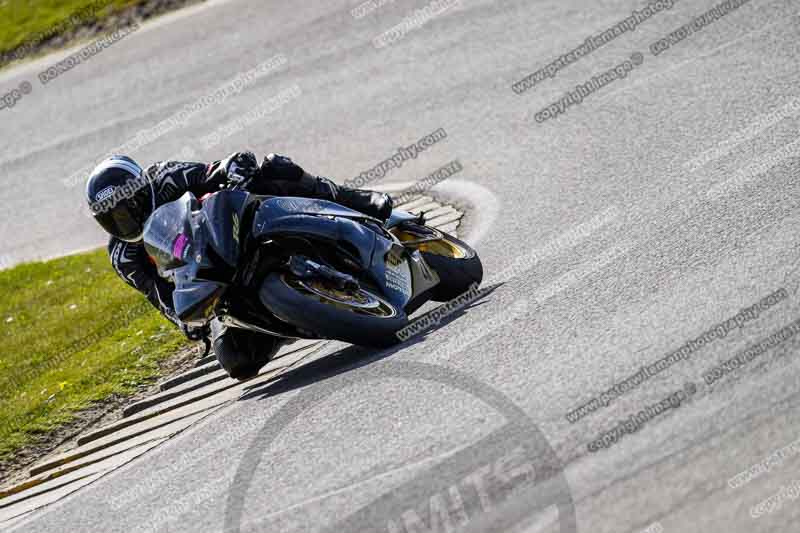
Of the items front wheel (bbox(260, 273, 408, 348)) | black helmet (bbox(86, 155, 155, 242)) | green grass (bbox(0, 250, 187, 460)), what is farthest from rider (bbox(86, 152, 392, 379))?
green grass (bbox(0, 250, 187, 460))

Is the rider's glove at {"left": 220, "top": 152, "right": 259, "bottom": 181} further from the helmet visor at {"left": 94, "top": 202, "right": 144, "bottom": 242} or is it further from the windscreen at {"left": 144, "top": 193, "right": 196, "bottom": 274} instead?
the helmet visor at {"left": 94, "top": 202, "right": 144, "bottom": 242}

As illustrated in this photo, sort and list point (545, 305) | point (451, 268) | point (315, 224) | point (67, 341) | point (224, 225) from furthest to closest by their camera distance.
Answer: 1. point (67, 341)
2. point (451, 268)
3. point (315, 224)
4. point (545, 305)
5. point (224, 225)

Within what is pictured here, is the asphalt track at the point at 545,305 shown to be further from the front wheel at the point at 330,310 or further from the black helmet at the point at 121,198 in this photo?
the black helmet at the point at 121,198

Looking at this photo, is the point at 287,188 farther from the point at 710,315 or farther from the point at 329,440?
the point at 710,315

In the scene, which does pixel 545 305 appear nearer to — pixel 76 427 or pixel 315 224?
pixel 315 224

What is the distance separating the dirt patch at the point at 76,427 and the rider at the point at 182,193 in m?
1.29

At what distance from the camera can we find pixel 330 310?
6.35 m

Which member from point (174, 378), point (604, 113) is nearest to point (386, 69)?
point (604, 113)

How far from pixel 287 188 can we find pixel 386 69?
265 inches

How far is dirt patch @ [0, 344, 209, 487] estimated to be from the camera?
8105 mm

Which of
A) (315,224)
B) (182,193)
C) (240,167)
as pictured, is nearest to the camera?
(315,224)

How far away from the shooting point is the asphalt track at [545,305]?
462 centimetres

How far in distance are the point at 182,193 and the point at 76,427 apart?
224 cm

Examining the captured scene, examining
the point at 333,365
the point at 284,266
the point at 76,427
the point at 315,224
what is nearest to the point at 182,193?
the point at 315,224
